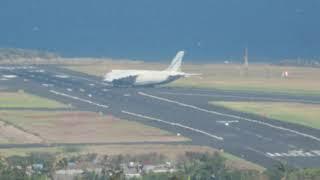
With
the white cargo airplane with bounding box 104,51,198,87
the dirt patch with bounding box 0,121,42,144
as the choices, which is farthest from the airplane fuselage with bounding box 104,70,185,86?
the dirt patch with bounding box 0,121,42,144

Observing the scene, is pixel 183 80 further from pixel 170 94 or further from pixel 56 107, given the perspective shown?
pixel 56 107

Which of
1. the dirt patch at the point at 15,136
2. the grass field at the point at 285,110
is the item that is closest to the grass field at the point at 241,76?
the grass field at the point at 285,110

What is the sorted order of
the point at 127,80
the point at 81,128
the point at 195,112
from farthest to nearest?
1. the point at 127,80
2. the point at 195,112
3. the point at 81,128

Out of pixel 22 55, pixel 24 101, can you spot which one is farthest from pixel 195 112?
pixel 22 55

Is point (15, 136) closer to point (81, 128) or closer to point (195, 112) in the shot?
point (81, 128)

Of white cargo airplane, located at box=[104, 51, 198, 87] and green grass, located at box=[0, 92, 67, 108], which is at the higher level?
white cargo airplane, located at box=[104, 51, 198, 87]

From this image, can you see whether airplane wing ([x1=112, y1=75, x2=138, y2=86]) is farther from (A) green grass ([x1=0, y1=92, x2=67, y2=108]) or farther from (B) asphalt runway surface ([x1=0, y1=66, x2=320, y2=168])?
(A) green grass ([x1=0, y1=92, x2=67, y2=108])
